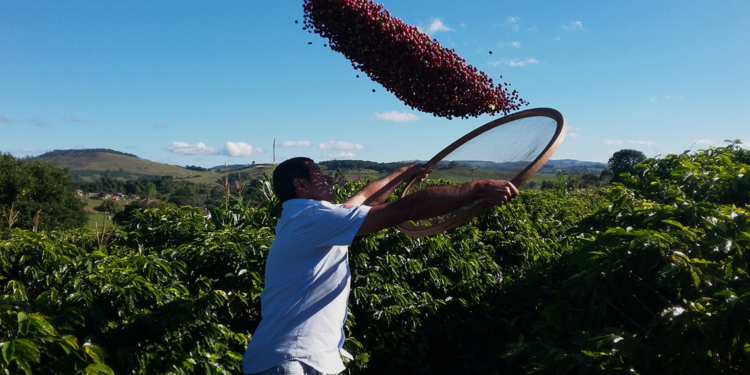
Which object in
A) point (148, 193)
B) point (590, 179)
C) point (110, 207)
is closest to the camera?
point (148, 193)

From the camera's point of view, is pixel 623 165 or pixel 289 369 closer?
pixel 289 369

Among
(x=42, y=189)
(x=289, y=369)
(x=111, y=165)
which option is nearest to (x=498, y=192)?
(x=289, y=369)

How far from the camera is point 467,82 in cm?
233

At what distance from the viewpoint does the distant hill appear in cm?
10975

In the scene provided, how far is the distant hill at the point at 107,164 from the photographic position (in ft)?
360

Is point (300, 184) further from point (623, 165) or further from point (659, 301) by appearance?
point (623, 165)

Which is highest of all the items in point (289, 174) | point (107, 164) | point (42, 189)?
point (107, 164)

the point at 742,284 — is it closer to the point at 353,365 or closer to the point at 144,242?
the point at 353,365

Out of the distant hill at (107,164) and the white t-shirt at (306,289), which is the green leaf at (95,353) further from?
the distant hill at (107,164)

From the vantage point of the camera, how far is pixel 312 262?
2299mm

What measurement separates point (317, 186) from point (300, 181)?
0.26ft

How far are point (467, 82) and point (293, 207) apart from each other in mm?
907

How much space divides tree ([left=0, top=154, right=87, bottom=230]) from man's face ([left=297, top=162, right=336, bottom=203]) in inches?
1886

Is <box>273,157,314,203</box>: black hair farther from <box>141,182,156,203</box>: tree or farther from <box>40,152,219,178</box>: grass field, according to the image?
<box>40,152,219,178</box>: grass field
